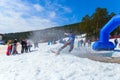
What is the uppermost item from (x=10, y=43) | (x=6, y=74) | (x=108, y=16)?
(x=108, y=16)

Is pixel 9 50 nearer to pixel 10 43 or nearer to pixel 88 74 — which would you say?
pixel 10 43

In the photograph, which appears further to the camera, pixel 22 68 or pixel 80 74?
pixel 22 68

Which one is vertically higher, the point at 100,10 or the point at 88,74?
the point at 100,10

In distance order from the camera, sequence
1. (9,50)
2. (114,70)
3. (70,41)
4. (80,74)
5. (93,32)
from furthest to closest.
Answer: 1. (93,32)
2. (9,50)
3. (70,41)
4. (114,70)
5. (80,74)

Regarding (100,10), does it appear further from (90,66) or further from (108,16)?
(90,66)

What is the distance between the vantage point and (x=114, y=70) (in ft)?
30.2

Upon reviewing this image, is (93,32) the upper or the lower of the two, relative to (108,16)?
lower

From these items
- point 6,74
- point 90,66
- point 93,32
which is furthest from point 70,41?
point 93,32

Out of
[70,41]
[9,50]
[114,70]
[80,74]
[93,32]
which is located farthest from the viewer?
[93,32]

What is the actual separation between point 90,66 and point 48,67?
1.55 m

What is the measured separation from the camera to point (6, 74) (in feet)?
29.8

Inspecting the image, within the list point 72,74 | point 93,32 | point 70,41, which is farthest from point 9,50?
point 93,32

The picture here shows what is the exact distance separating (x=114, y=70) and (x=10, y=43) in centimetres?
1193

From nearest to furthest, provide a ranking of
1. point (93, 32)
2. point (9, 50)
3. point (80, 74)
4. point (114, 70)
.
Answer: point (80, 74) → point (114, 70) → point (9, 50) → point (93, 32)
